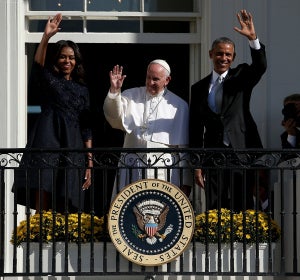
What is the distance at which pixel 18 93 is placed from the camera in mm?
15930

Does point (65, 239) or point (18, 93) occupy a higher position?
point (18, 93)

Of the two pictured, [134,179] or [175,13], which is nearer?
[134,179]

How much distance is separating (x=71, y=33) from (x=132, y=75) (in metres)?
0.84

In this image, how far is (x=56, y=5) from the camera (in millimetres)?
16281

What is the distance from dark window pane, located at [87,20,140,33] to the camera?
53.5 ft

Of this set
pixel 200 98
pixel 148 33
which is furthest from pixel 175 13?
pixel 200 98

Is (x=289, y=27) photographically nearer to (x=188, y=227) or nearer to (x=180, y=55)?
(x=180, y=55)

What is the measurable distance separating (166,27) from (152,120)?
6.11ft

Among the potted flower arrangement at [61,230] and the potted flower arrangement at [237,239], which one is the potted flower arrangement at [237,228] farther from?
the potted flower arrangement at [61,230]

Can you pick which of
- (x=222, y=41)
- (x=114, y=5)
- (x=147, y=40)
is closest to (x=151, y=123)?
(x=222, y=41)

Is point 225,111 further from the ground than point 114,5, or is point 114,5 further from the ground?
point 114,5

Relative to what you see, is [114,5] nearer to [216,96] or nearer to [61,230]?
[216,96]

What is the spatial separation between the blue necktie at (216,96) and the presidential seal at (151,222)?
108 cm

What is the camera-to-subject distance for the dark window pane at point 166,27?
16359 mm
